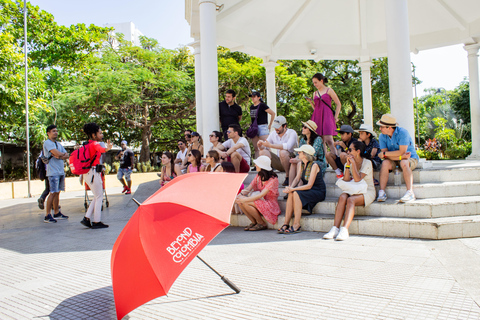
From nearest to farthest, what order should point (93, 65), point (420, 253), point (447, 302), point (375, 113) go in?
1. point (447, 302)
2. point (420, 253)
3. point (93, 65)
4. point (375, 113)

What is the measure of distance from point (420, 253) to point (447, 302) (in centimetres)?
151

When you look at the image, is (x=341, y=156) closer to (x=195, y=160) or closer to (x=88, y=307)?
(x=195, y=160)

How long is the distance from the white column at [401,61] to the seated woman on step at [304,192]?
1.94 meters

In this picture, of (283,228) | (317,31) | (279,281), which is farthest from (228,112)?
(317,31)

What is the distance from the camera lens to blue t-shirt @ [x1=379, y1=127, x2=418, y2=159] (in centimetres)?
611

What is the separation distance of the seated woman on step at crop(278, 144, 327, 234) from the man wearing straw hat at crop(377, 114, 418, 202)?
99cm

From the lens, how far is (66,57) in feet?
80.5

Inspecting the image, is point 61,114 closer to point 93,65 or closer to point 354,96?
point 93,65

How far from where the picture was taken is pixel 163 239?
265 centimetres

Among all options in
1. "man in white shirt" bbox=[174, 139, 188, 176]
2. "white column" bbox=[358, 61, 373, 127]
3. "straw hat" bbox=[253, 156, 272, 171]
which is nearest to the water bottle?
"straw hat" bbox=[253, 156, 272, 171]

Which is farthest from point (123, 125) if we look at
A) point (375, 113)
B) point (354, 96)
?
point (375, 113)

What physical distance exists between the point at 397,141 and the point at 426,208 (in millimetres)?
1312

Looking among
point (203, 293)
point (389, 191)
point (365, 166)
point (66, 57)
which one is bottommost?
point (203, 293)

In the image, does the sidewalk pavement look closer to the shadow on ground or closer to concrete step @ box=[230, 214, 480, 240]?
the shadow on ground
